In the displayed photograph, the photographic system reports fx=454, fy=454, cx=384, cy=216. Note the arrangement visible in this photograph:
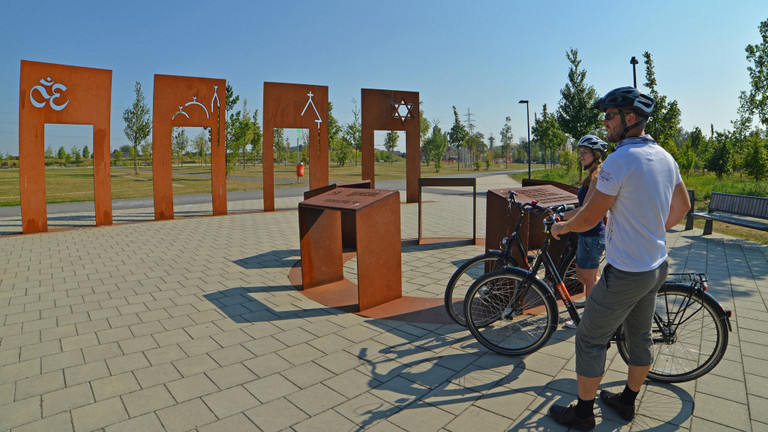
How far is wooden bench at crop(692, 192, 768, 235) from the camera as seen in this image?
27.9 feet

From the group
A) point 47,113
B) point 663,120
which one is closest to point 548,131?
point 663,120

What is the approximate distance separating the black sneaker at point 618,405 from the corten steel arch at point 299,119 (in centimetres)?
1120

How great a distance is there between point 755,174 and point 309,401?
21.4 metres

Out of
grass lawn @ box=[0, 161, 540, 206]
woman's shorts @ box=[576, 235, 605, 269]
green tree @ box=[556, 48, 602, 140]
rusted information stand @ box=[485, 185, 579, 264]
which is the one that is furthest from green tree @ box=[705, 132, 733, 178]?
woman's shorts @ box=[576, 235, 605, 269]

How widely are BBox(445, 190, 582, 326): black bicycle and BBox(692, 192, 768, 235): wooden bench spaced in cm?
578

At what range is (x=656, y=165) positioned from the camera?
232 cm

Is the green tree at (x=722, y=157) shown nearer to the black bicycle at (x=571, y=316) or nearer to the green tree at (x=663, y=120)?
the green tree at (x=663, y=120)

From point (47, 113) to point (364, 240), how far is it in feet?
30.1

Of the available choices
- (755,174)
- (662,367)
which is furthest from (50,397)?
(755,174)

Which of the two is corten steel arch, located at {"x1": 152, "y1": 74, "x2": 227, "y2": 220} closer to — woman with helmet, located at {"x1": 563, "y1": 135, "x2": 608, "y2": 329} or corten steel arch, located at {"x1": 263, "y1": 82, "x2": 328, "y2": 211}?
corten steel arch, located at {"x1": 263, "y1": 82, "x2": 328, "y2": 211}

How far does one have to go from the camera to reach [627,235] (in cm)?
238

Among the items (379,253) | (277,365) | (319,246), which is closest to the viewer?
(277,365)

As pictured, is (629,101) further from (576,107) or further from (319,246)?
(576,107)

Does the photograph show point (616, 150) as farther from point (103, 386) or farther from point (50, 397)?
point (50, 397)
